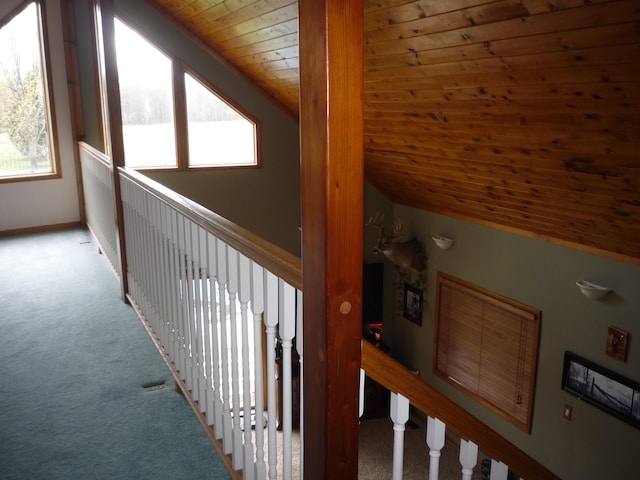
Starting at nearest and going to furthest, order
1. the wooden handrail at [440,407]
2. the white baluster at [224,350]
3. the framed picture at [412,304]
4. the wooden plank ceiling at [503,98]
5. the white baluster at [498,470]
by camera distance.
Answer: the wooden handrail at [440,407]
the white baluster at [498,470]
the white baluster at [224,350]
the wooden plank ceiling at [503,98]
the framed picture at [412,304]

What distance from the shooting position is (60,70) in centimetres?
717

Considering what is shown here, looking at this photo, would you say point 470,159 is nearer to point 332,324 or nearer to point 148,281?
point 148,281

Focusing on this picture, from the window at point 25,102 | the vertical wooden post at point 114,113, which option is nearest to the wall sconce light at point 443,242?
the vertical wooden post at point 114,113

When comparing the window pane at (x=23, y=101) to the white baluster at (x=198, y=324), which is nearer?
the white baluster at (x=198, y=324)

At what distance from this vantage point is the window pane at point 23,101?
6883 millimetres

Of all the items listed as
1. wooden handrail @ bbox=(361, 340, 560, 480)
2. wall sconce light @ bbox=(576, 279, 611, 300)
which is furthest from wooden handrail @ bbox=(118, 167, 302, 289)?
wall sconce light @ bbox=(576, 279, 611, 300)

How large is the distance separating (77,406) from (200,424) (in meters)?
0.62

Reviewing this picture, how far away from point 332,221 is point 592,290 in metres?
4.76

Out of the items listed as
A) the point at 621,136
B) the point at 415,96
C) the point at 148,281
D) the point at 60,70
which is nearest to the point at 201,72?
the point at 60,70

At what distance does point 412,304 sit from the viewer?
8.30 meters

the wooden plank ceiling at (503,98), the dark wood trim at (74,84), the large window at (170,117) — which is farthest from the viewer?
the large window at (170,117)

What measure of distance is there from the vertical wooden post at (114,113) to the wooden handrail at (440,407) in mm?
3094

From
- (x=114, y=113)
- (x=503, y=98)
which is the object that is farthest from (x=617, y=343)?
(x=114, y=113)

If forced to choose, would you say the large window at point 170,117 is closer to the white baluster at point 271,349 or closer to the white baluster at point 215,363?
the white baluster at point 215,363
